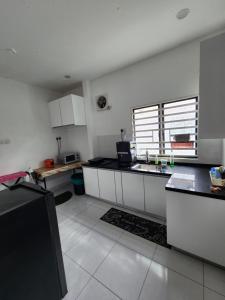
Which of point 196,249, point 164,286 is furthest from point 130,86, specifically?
point 164,286

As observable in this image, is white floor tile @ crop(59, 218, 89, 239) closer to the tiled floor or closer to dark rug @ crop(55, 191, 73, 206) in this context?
the tiled floor

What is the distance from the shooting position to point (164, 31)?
175cm

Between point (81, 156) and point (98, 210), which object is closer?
point (98, 210)

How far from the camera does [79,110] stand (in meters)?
3.11

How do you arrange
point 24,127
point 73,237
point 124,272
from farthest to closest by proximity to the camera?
point 24,127 < point 73,237 < point 124,272

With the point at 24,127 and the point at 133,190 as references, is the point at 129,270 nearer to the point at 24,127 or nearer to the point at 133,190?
the point at 133,190

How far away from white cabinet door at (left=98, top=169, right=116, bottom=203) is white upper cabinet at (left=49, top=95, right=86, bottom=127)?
1.31 meters

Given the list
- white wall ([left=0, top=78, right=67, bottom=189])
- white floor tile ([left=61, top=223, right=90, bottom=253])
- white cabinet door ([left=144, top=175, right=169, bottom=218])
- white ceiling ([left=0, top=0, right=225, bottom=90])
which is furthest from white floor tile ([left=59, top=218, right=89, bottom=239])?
white ceiling ([left=0, top=0, right=225, bottom=90])

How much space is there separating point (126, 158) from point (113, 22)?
1875mm

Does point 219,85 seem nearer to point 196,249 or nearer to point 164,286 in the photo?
point 196,249

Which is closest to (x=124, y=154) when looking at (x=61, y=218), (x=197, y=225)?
(x=197, y=225)

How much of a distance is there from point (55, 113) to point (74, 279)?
309 cm

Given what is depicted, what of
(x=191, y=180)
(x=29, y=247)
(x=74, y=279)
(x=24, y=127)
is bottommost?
(x=74, y=279)

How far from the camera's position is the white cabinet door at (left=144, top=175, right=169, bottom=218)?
6.47ft
